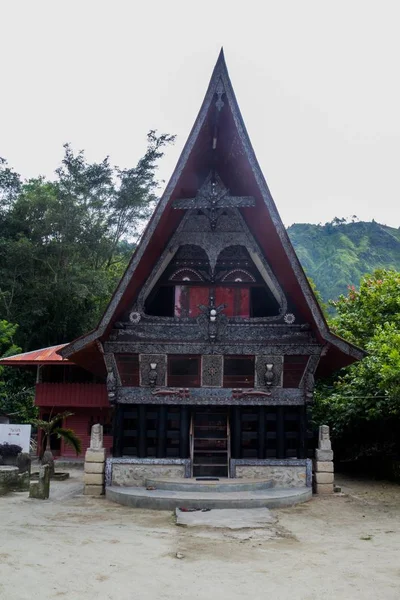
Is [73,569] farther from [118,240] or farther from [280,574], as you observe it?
[118,240]

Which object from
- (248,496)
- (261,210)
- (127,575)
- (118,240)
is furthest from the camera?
(118,240)

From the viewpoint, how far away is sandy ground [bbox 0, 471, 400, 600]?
6230 mm

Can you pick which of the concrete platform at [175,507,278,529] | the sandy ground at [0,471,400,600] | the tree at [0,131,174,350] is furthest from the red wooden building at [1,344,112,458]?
the concrete platform at [175,507,278,529]

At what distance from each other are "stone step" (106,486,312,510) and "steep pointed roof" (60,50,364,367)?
3.57 m

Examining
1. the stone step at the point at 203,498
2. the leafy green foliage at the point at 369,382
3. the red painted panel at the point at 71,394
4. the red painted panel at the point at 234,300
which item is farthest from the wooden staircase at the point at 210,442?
the red painted panel at the point at 71,394

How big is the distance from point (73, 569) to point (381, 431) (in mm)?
13242

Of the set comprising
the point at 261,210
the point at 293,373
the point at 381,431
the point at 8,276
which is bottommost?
the point at 381,431

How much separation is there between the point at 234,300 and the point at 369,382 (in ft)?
17.9

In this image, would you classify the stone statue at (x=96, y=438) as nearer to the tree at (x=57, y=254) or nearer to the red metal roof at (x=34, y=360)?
the red metal roof at (x=34, y=360)

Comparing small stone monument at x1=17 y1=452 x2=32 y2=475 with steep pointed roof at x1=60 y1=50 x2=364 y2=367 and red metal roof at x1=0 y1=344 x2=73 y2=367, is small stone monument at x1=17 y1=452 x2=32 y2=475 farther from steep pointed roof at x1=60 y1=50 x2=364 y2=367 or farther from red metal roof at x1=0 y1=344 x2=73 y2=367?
red metal roof at x1=0 y1=344 x2=73 y2=367

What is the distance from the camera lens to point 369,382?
671 inches

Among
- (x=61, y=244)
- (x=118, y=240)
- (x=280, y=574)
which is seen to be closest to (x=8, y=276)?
(x=61, y=244)

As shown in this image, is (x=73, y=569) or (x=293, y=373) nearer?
(x=73, y=569)

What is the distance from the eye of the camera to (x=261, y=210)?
13.7m
